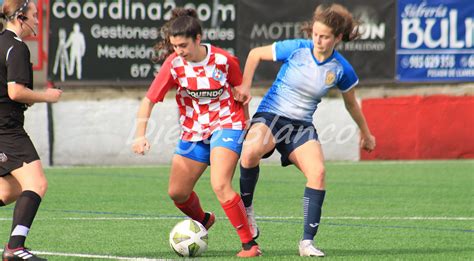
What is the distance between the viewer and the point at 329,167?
17.7 meters

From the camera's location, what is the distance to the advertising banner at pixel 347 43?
18.8 meters

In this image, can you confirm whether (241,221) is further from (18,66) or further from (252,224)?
(18,66)

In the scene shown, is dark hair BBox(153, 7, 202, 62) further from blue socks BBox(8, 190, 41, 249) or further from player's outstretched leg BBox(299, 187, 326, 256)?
blue socks BBox(8, 190, 41, 249)

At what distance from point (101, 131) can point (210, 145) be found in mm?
10123

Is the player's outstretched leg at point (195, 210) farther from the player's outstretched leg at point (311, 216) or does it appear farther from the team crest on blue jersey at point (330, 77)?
the team crest on blue jersey at point (330, 77)

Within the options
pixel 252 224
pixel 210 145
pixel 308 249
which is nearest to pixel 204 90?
pixel 210 145

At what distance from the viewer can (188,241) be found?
26.5 ft

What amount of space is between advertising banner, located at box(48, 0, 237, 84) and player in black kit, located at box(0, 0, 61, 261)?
418 inches

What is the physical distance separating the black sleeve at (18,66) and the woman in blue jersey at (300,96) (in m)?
1.63

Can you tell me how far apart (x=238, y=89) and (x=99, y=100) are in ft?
33.8

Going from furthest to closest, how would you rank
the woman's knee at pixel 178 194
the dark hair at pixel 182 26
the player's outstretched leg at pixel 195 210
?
the player's outstretched leg at pixel 195 210 → the woman's knee at pixel 178 194 → the dark hair at pixel 182 26

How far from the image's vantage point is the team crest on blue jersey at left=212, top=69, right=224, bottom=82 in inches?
321

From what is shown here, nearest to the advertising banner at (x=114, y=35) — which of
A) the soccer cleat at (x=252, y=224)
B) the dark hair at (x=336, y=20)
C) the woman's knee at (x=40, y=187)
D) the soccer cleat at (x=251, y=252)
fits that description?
the soccer cleat at (x=252, y=224)

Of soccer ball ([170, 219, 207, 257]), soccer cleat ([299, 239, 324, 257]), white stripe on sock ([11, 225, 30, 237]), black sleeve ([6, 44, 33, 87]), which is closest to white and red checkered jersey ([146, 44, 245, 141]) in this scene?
soccer ball ([170, 219, 207, 257])
